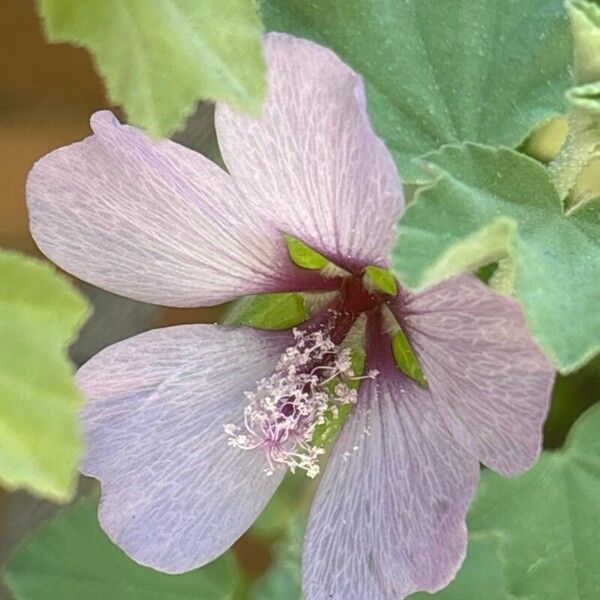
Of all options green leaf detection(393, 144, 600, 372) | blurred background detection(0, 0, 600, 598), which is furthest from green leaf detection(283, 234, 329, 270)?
blurred background detection(0, 0, 600, 598)

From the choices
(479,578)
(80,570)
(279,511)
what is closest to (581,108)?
(479,578)

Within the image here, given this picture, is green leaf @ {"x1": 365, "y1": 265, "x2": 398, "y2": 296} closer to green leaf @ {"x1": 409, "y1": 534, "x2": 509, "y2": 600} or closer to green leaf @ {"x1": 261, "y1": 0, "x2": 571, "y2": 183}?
green leaf @ {"x1": 261, "y1": 0, "x2": 571, "y2": 183}

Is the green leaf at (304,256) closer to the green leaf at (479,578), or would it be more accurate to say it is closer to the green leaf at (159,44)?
the green leaf at (159,44)

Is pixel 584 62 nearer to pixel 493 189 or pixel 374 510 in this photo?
pixel 493 189

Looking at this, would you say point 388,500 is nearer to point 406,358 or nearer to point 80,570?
point 406,358

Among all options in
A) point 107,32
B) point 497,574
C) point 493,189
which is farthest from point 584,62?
point 497,574

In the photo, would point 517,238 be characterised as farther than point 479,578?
No

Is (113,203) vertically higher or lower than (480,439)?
higher
